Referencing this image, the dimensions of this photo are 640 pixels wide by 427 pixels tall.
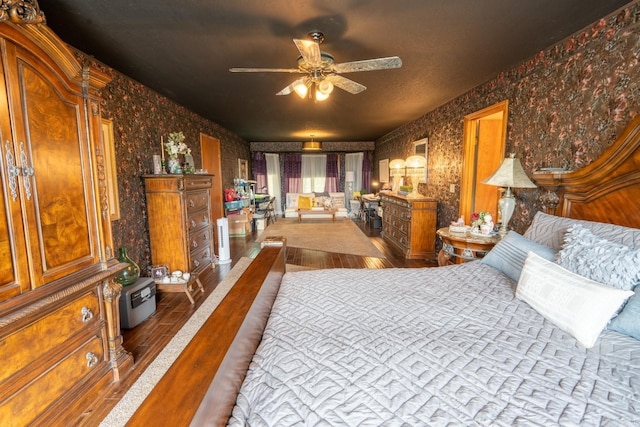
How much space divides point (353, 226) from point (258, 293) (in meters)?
6.34

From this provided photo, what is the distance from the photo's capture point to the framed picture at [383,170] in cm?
805

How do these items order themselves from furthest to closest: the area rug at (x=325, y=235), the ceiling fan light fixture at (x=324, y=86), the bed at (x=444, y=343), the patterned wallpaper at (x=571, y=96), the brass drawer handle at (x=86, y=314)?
1. the area rug at (x=325, y=235)
2. the ceiling fan light fixture at (x=324, y=86)
3. the patterned wallpaper at (x=571, y=96)
4. the brass drawer handle at (x=86, y=314)
5. the bed at (x=444, y=343)

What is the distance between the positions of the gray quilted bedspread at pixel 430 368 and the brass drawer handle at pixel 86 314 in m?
1.25

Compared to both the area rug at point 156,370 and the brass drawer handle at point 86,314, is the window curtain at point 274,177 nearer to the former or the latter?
the area rug at point 156,370

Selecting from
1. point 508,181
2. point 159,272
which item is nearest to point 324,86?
point 508,181

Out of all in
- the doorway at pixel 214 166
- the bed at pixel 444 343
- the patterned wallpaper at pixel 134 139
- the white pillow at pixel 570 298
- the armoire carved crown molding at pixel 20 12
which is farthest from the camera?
the doorway at pixel 214 166

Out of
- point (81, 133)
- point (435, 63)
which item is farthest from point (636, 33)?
point (81, 133)

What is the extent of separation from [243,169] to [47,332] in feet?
24.2

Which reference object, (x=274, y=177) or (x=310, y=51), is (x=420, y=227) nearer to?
(x=310, y=51)

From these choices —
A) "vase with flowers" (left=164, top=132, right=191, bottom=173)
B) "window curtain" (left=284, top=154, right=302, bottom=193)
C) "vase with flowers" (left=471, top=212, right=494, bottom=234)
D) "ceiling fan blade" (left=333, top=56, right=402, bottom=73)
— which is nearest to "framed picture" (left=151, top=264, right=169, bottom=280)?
"vase with flowers" (left=164, top=132, right=191, bottom=173)

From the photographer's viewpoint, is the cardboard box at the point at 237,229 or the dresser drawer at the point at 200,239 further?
the cardboard box at the point at 237,229

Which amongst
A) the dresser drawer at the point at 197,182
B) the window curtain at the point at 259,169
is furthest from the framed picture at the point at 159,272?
the window curtain at the point at 259,169

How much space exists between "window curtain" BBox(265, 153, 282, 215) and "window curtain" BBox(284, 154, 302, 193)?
0.28 m

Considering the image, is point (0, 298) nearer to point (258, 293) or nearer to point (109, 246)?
point (109, 246)
